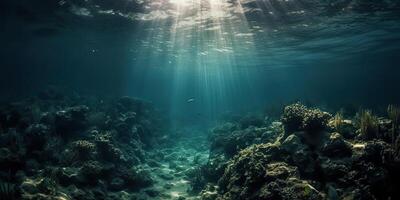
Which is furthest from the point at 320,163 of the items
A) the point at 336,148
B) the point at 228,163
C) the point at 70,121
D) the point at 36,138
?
the point at 70,121

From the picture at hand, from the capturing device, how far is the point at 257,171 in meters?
9.55

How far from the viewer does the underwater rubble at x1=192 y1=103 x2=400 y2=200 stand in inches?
315

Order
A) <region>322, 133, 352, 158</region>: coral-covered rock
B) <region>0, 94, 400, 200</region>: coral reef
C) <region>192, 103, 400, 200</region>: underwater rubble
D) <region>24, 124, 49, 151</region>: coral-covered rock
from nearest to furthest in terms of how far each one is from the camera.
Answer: <region>192, 103, 400, 200</region>: underwater rubble < <region>0, 94, 400, 200</region>: coral reef < <region>322, 133, 352, 158</region>: coral-covered rock < <region>24, 124, 49, 151</region>: coral-covered rock

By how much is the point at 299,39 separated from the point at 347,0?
39.2 ft

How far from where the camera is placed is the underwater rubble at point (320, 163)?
8000 mm

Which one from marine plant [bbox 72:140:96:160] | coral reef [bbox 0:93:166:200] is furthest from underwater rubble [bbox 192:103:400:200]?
marine plant [bbox 72:140:96:160]

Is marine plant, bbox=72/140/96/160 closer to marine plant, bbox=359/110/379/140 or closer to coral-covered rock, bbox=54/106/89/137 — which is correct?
coral-covered rock, bbox=54/106/89/137

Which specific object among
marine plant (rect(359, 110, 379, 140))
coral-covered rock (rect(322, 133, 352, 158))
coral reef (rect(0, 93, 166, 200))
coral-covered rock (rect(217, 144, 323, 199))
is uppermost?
marine plant (rect(359, 110, 379, 140))

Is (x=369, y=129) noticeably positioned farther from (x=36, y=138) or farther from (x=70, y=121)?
(x=70, y=121)

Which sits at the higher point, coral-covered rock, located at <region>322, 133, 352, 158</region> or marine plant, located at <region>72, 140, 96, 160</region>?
coral-covered rock, located at <region>322, 133, 352, 158</region>

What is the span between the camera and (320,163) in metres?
9.25

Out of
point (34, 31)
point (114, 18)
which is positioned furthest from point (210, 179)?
point (34, 31)

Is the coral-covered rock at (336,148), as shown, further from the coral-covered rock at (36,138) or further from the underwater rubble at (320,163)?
the coral-covered rock at (36,138)

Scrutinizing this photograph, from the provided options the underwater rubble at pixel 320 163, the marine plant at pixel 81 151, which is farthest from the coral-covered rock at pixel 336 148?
the marine plant at pixel 81 151
